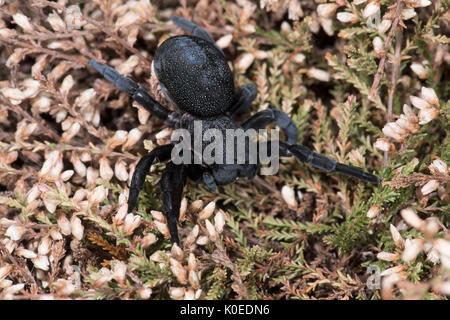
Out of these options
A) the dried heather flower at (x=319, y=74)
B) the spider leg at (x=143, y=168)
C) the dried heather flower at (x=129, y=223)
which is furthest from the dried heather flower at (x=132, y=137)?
the dried heather flower at (x=319, y=74)

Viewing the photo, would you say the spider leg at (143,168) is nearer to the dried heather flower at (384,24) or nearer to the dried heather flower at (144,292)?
the dried heather flower at (144,292)

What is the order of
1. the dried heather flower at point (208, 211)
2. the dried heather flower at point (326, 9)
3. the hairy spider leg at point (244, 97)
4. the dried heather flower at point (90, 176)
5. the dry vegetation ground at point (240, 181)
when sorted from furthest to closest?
the hairy spider leg at point (244, 97), the dried heather flower at point (326, 9), the dried heather flower at point (90, 176), the dried heather flower at point (208, 211), the dry vegetation ground at point (240, 181)

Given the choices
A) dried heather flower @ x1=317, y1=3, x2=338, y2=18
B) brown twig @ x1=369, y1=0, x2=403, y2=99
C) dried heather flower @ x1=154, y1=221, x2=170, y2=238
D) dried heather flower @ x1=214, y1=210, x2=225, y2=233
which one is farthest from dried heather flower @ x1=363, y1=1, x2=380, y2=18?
dried heather flower @ x1=154, y1=221, x2=170, y2=238

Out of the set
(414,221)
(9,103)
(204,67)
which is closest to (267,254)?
(414,221)

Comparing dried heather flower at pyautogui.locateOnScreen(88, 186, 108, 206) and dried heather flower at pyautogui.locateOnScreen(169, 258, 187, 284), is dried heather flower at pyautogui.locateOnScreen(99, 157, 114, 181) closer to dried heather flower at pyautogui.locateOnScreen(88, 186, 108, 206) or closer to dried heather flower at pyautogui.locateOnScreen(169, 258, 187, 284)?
dried heather flower at pyautogui.locateOnScreen(88, 186, 108, 206)
